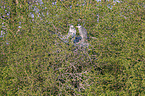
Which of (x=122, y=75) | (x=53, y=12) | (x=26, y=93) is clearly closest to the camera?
(x=26, y=93)

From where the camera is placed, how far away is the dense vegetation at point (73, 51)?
4.37 metres

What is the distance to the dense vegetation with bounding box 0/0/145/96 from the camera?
14.3 feet

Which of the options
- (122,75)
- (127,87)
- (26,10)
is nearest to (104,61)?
(122,75)

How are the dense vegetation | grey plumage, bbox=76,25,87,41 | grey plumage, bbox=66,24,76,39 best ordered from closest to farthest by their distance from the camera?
1. the dense vegetation
2. grey plumage, bbox=66,24,76,39
3. grey plumage, bbox=76,25,87,41

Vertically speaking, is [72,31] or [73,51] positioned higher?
[72,31]

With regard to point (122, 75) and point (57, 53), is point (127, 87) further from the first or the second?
point (57, 53)

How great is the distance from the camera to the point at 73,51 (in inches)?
180

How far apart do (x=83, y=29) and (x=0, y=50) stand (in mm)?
2421

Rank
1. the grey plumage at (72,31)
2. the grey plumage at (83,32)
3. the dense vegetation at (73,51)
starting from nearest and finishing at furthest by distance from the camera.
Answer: the dense vegetation at (73,51)
the grey plumage at (72,31)
the grey plumage at (83,32)

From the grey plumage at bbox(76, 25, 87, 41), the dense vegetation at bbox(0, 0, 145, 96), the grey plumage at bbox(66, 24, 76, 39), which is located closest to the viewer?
the dense vegetation at bbox(0, 0, 145, 96)

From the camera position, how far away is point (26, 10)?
5.13 meters

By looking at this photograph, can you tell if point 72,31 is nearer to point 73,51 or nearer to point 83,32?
point 83,32

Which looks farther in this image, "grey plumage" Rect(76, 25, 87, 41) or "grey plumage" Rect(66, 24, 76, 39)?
"grey plumage" Rect(76, 25, 87, 41)

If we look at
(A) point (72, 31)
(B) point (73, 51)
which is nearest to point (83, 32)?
(A) point (72, 31)
